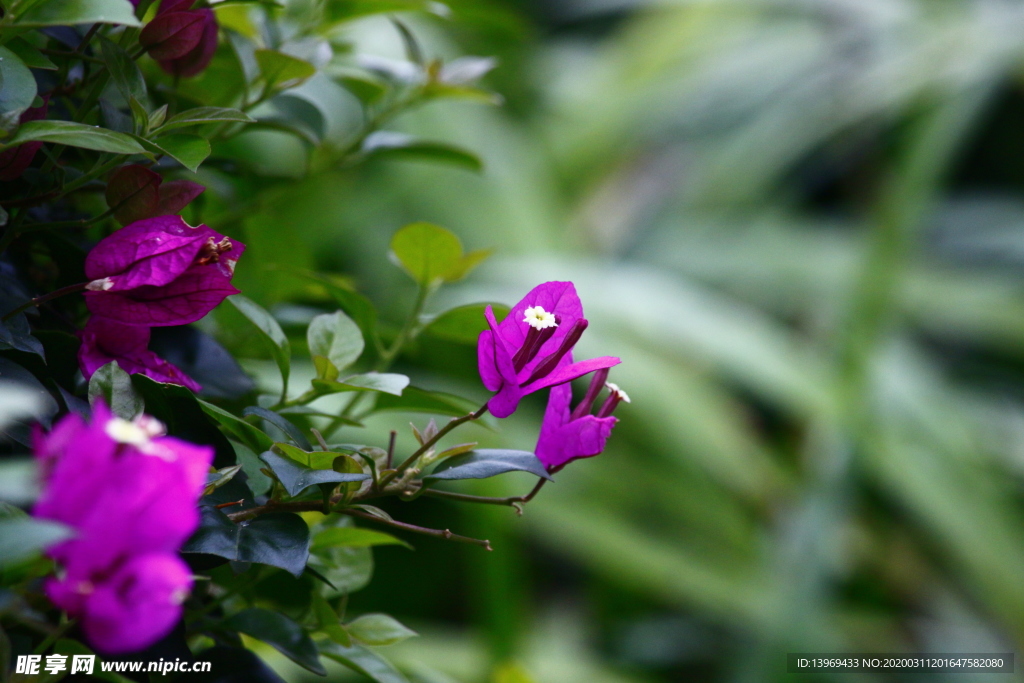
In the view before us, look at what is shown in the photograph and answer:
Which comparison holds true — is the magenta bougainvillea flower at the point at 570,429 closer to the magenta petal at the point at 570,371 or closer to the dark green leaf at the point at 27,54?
the magenta petal at the point at 570,371

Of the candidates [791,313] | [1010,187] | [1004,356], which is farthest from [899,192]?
[1010,187]

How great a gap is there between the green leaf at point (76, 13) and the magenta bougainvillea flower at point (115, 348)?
9 centimetres

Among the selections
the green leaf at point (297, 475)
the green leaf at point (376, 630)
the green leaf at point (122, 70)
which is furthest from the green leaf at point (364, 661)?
the green leaf at point (122, 70)

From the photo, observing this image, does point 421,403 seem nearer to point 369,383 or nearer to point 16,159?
point 369,383

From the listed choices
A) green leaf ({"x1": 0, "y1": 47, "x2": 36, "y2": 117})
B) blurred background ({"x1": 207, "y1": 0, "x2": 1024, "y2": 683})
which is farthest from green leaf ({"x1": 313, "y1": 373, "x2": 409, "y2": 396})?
blurred background ({"x1": 207, "y1": 0, "x2": 1024, "y2": 683})

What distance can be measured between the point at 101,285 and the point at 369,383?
3.6 inches

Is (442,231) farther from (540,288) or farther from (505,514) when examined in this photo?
(505,514)

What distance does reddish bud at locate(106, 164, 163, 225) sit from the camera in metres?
0.27

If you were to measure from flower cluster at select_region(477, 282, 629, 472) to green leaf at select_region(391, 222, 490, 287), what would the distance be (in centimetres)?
12

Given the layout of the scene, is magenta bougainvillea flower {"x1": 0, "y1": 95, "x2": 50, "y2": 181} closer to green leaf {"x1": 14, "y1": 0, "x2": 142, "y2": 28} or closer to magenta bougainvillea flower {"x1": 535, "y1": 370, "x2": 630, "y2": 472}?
green leaf {"x1": 14, "y1": 0, "x2": 142, "y2": 28}

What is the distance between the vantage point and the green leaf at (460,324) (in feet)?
1.25

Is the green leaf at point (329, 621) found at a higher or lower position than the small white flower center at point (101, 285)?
lower

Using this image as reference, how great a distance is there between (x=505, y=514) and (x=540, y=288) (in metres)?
0.93

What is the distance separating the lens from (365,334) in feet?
1.31
